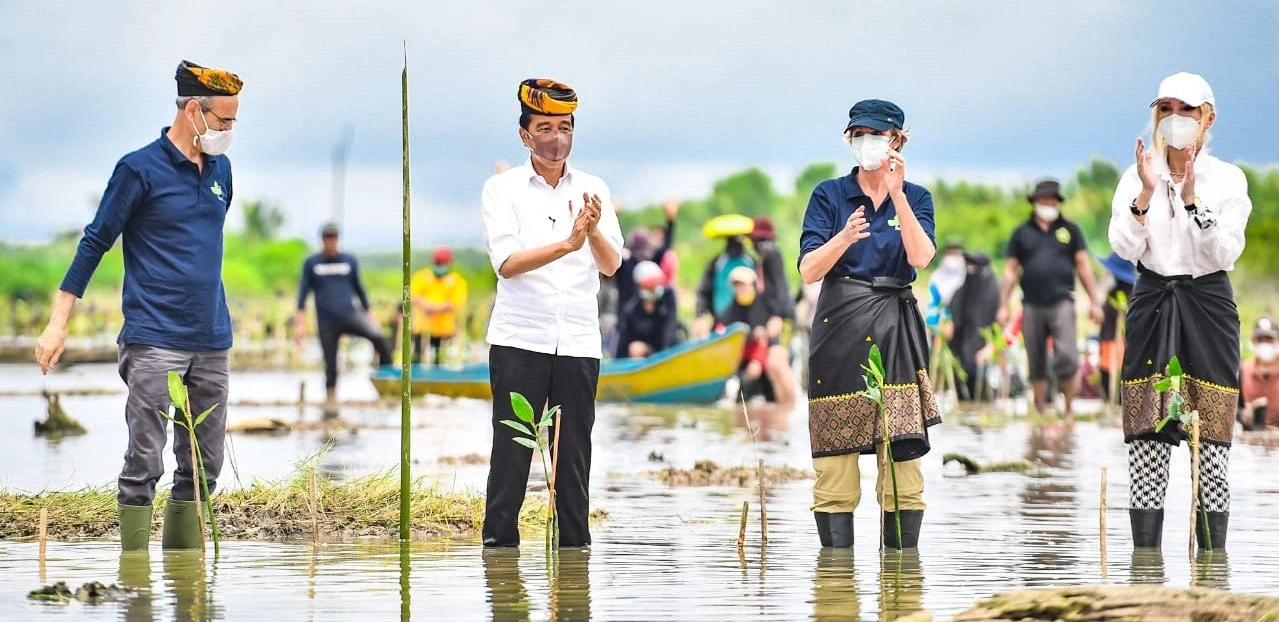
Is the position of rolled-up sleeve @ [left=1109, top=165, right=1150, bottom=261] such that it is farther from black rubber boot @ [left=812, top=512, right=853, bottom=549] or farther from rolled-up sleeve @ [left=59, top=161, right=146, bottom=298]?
rolled-up sleeve @ [left=59, top=161, right=146, bottom=298]

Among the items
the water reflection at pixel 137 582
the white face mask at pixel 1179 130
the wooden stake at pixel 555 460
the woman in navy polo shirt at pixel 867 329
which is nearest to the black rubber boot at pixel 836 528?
the woman in navy polo shirt at pixel 867 329

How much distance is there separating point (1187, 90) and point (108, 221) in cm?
433

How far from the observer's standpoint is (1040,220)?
19.7 m

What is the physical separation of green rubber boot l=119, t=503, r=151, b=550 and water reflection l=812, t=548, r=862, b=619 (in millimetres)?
2713

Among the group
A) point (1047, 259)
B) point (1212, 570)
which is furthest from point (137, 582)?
point (1047, 259)

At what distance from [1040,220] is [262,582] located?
1299 centimetres

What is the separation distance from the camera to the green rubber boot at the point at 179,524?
9.01m

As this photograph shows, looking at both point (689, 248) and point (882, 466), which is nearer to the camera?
point (882, 466)

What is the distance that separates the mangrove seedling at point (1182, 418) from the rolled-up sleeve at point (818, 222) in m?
1.48

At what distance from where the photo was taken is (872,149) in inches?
345

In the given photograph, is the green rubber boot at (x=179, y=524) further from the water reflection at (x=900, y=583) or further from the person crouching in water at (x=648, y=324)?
the person crouching in water at (x=648, y=324)

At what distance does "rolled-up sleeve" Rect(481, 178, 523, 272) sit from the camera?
8.57 metres

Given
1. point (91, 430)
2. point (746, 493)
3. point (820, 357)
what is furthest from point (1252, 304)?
point (820, 357)

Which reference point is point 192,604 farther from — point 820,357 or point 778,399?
point 778,399
